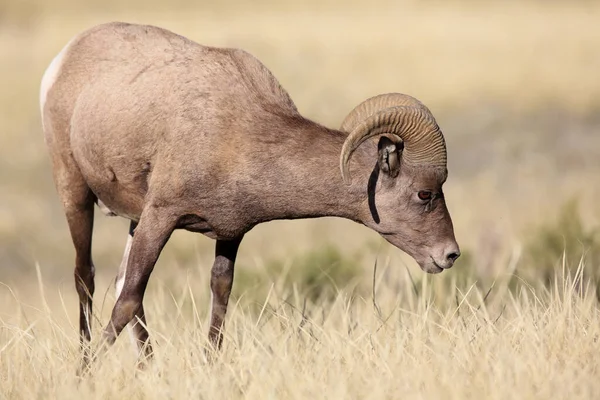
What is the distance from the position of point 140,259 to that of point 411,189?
1.57 m

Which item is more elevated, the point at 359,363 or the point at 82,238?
the point at 359,363

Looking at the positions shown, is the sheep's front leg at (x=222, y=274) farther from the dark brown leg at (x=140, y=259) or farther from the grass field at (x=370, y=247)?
the dark brown leg at (x=140, y=259)

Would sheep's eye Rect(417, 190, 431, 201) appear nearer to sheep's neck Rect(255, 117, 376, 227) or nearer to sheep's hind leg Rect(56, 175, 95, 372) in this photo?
sheep's neck Rect(255, 117, 376, 227)

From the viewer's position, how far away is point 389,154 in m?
6.45

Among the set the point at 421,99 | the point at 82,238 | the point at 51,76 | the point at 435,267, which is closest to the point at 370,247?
the point at 82,238

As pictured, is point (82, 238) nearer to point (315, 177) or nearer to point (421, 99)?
point (315, 177)

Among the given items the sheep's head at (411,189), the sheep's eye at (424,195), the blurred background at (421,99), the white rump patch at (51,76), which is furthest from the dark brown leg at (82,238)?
the sheep's eye at (424,195)

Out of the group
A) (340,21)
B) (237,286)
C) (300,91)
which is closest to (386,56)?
(300,91)

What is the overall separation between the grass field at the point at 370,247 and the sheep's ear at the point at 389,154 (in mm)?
788

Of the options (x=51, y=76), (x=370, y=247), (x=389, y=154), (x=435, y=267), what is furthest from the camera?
(x=370, y=247)

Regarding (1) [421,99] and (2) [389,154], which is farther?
(1) [421,99]

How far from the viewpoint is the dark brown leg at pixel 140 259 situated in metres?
6.62

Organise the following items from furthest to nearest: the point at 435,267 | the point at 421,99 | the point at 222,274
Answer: the point at 421,99 → the point at 222,274 → the point at 435,267

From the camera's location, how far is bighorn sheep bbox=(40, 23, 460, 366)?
6.49m
